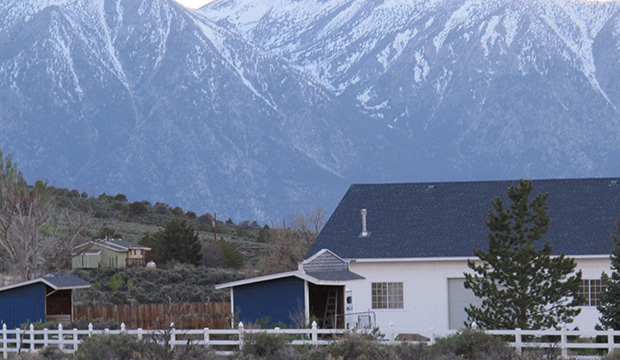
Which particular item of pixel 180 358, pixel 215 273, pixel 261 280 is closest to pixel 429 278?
pixel 261 280

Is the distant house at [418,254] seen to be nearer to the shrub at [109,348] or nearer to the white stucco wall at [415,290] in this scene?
the white stucco wall at [415,290]

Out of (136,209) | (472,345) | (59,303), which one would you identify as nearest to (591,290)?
(472,345)

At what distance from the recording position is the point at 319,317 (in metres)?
32.8

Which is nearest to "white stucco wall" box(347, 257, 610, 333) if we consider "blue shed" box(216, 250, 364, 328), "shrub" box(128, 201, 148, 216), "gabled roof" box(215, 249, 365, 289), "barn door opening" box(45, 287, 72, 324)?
"gabled roof" box(215, 249, 365, 289)

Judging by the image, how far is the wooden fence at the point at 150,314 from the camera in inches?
1445

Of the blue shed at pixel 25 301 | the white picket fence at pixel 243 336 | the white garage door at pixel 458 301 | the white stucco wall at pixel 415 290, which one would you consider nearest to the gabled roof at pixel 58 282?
the blue shed at pixel 25 301

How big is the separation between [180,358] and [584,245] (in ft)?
61.9

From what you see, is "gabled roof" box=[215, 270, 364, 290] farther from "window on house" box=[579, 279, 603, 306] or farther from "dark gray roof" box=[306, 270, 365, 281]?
"window on house" box=[579, 279, 603, 306]

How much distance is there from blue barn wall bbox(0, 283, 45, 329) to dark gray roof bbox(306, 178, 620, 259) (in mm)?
9171

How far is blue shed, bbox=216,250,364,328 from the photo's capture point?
1214 inches

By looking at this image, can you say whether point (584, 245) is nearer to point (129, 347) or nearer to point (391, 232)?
point (391, 232)

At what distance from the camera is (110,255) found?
3027 inches

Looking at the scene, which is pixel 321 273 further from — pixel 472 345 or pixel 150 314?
pixel 472 345

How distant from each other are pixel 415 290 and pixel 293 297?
16.8 ft
